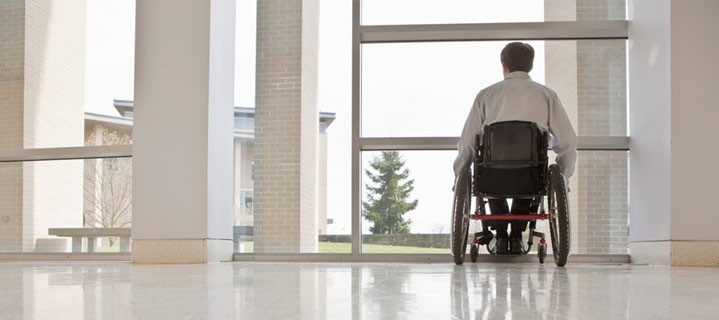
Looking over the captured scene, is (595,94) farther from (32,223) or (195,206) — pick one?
(32,223)

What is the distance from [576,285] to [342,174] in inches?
113

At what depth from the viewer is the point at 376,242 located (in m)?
4.77

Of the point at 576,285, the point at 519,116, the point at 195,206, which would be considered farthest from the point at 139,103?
the point at 576,285

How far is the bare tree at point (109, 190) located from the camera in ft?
16.5

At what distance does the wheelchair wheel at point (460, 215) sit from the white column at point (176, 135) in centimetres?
142

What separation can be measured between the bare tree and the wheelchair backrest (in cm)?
238

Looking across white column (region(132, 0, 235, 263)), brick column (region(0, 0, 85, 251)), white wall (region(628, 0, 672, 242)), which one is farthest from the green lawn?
brick column (region(0, 0, 85, 251))

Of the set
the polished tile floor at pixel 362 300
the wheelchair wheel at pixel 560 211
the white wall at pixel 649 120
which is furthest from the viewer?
the white wall at pixel 649 120

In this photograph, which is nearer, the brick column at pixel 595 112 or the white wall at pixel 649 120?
the white wall at pixel 649 120

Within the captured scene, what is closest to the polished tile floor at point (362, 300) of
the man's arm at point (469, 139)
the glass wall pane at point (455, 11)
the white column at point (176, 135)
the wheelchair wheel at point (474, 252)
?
the man's arm at point (469, 139)

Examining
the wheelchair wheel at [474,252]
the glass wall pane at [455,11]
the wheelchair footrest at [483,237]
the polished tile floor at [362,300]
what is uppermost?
the glass wall pane at [455,11]

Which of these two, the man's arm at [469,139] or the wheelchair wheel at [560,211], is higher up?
the man's arm at [469,139]

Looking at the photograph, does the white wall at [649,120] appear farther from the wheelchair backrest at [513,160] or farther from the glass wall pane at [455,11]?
the wheelchair backrest at [513,160]

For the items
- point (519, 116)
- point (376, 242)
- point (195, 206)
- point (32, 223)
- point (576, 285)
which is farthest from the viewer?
point (32, 223)
